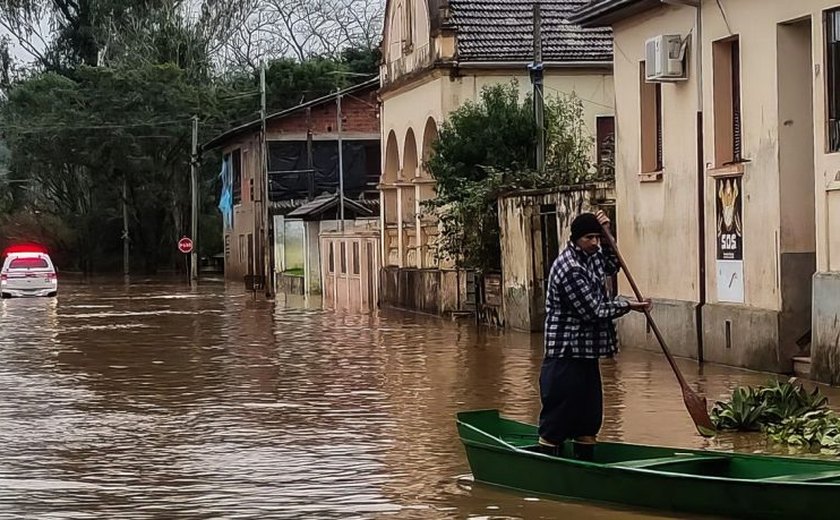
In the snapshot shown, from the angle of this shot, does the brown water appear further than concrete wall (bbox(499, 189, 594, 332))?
No

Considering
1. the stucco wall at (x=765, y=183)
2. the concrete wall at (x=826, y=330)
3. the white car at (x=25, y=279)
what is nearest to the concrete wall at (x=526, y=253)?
the stucco wall at (x=765, y=183)

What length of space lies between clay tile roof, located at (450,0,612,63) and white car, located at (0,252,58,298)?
862 inches

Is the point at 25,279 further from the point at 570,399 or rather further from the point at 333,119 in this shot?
the point at 570,399

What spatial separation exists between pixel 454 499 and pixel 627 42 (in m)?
14.8

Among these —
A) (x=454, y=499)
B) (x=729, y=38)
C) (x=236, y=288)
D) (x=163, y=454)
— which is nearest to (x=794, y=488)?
(x=454, y=499)

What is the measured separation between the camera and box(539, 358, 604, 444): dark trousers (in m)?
9.96

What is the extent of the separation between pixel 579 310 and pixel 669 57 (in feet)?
39.1

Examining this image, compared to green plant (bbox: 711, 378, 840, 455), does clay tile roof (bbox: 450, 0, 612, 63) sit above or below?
above

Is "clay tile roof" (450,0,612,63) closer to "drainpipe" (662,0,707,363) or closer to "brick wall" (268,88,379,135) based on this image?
"drainpipe" (662,0,707,363)

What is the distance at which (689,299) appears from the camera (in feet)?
69.3

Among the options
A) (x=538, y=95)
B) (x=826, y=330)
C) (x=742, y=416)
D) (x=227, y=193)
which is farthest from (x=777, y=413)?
(x=227, y=193)

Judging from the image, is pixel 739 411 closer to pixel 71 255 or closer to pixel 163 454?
pixel 163 454

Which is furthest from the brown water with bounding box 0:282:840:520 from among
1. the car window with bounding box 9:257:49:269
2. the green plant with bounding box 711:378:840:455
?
the car window with bounding box 9:257:49:269

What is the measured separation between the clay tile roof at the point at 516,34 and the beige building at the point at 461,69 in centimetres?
2
